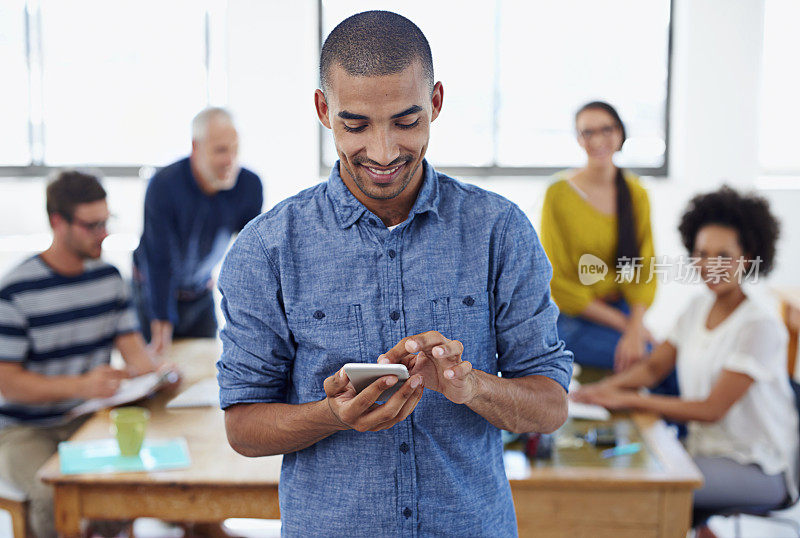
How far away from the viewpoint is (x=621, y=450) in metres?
2.19

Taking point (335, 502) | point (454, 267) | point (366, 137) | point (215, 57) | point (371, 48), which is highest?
point (215, 57)

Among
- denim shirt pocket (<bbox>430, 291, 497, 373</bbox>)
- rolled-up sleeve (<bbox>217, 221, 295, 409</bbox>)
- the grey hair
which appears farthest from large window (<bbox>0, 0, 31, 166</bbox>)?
denim shirt pocket (<bbox>430, 291, 497, 373</bbox>)

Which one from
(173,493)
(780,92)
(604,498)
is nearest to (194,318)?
(173,493)

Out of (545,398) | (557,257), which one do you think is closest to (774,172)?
(557,257)

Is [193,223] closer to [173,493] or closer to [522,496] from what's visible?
[173,493]

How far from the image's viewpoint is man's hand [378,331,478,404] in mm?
1107

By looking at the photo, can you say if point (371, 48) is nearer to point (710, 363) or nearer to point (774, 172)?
point (710, 363)

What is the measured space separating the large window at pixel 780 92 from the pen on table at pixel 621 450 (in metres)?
4.62

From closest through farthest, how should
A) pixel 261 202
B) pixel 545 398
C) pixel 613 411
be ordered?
pixel 545 398, pixel 613 411, pixel 261 202

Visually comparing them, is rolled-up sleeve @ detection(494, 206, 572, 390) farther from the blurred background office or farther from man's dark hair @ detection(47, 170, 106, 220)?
the blurred background office

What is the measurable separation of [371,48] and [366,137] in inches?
4.9

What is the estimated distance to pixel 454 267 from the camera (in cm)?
128

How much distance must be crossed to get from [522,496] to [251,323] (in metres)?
1.05

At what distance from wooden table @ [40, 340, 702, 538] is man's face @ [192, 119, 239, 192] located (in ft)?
4.78
